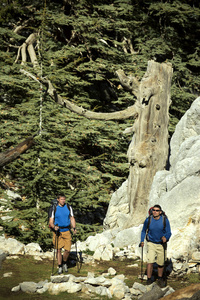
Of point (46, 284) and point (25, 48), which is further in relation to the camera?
point (25, 48)

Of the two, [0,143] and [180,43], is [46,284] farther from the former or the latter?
[180,43]

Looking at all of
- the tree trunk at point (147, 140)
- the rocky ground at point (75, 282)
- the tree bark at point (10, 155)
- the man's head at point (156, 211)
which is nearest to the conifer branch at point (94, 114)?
the tree trunk at point (147, 140)

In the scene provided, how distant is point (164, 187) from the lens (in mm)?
10188

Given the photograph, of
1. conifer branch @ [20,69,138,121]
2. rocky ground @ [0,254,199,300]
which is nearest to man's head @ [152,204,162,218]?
rocky ground @ [0,254,199,300]

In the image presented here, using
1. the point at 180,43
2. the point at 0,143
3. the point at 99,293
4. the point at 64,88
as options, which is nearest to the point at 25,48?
the point at 64,88

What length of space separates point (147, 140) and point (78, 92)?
7955 millimetres

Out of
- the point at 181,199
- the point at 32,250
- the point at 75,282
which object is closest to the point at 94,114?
the point at 181,199

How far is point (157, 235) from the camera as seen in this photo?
645 centimetres

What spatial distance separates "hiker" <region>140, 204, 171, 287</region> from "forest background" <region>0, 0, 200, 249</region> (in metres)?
4.43

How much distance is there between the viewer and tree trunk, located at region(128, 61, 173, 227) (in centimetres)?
1102

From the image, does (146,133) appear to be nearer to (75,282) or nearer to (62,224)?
(62,224)

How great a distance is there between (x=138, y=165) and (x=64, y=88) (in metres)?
7.55

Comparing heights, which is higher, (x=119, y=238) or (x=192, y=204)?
(x=192, y=204)

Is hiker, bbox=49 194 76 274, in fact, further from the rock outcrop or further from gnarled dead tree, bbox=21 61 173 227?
gnarled dead tree, bbox=21 61 173 227
